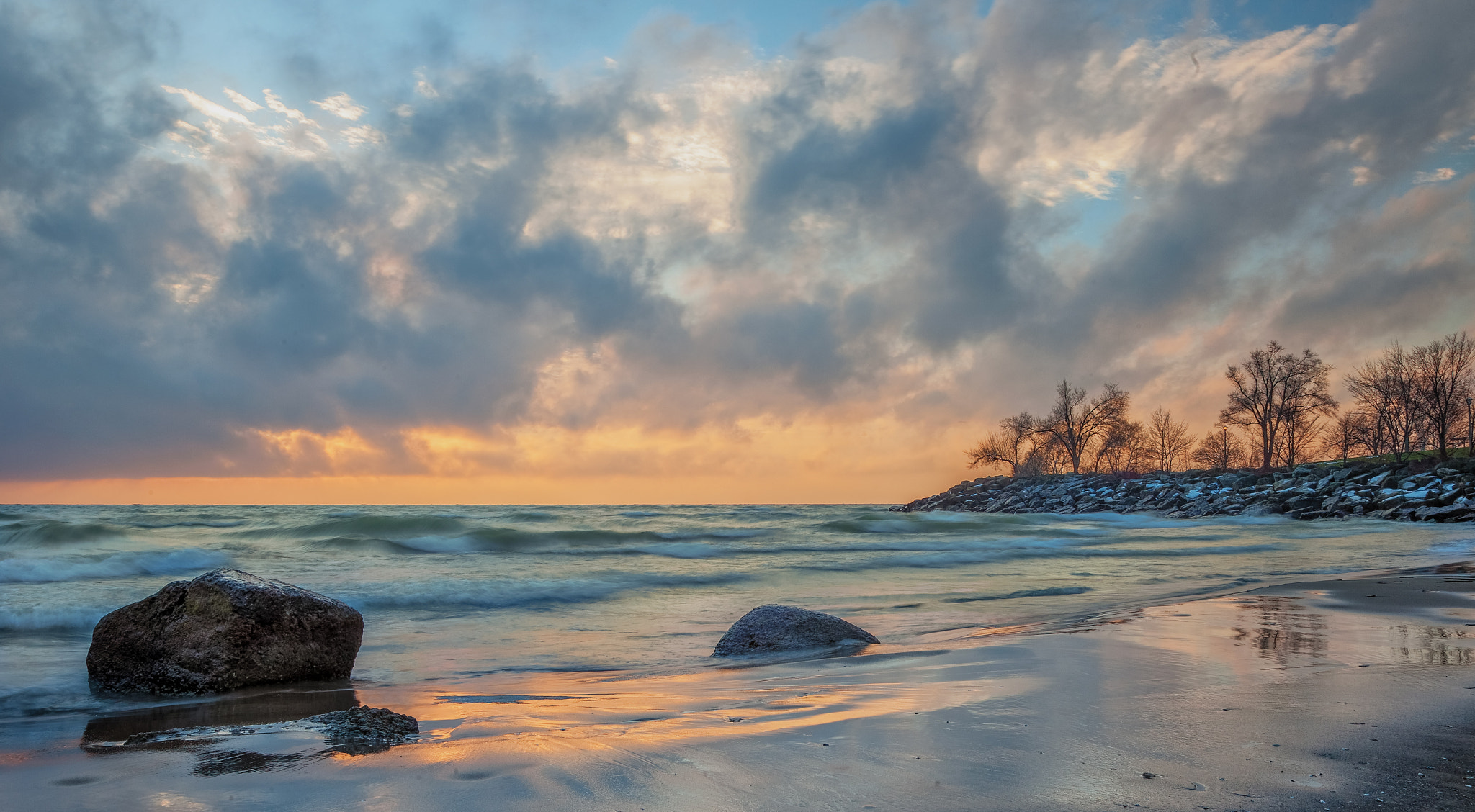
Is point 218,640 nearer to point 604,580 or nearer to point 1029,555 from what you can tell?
point 604,580

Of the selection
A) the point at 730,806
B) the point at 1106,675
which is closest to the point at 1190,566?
the point at 1106,675

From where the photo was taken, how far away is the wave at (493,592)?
9.69m

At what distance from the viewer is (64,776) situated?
3.09m

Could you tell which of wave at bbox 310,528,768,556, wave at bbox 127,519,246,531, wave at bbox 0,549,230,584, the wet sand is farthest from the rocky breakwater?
wave at bbox 127,519,246,531

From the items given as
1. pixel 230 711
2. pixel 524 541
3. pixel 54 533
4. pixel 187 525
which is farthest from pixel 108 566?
pixel 187 525

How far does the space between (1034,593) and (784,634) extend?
4861 mm

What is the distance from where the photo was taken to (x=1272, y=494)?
33656 mm

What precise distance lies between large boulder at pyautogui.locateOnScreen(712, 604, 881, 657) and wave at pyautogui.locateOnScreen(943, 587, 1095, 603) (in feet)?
11.3

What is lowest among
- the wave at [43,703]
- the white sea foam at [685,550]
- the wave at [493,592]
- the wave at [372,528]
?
the white sea foam at [685,550]

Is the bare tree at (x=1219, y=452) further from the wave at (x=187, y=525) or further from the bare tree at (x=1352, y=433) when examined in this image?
the wave at (x=187, y=525)

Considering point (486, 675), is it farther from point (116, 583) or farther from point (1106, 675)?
point (116, 583)

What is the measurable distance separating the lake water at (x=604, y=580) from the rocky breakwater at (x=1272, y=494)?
3193 mm

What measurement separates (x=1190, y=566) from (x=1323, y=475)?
97.2 feet

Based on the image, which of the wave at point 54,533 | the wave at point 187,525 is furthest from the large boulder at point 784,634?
the wave at point 187,525
